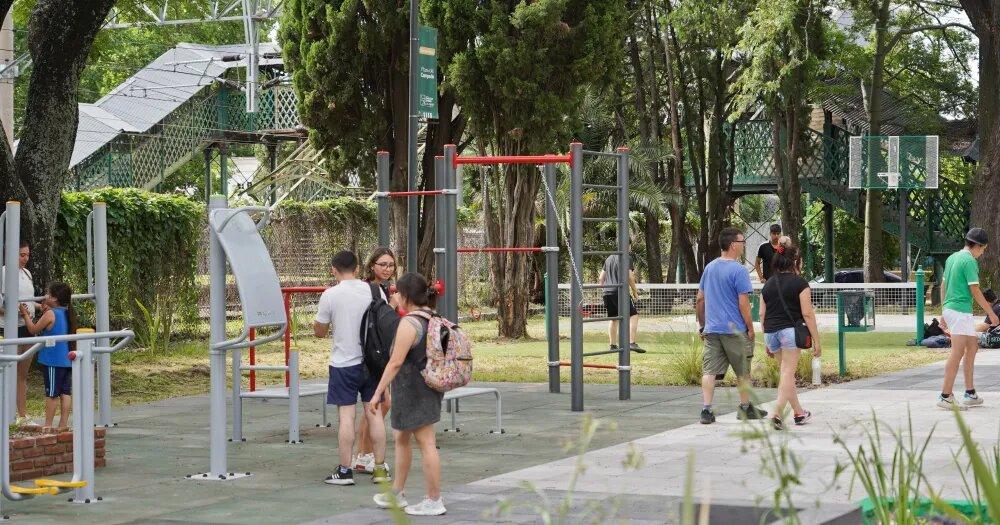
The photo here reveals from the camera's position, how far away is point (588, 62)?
23.2 m

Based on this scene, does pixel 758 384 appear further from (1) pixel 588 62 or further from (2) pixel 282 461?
(1) pixel 588 62

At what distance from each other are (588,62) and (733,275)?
11973 millimetres

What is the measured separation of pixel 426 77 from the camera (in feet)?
53.3

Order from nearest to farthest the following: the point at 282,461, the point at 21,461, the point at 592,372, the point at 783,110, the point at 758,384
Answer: the point at 21,461 < the point at 282,461 < the point at 758,384 < the point at 592,372 < the point at 783,110

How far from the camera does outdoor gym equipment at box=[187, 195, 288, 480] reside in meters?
9.50

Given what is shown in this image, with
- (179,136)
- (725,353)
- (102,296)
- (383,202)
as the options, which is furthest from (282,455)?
(179,136)

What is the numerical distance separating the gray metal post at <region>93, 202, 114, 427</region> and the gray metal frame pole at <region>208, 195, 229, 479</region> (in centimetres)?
215

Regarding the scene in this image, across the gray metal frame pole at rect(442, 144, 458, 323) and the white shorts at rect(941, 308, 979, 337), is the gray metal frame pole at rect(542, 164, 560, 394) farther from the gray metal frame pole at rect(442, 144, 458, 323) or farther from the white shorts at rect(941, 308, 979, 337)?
the white shorts at rect(941, 308, 979, 337)

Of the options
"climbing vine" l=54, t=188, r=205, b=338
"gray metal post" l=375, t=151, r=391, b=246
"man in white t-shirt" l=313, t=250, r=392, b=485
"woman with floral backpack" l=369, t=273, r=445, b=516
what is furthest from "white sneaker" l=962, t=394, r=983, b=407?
"climbing vine" l=54, t=188, r=205, b=338

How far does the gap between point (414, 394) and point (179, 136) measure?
2779cm

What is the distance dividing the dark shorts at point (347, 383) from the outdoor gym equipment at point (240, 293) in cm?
50

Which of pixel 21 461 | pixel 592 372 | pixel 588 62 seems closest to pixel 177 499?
pixel 21 461

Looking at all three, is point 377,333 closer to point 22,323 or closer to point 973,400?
point 22,323

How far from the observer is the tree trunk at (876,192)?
3403 cm
